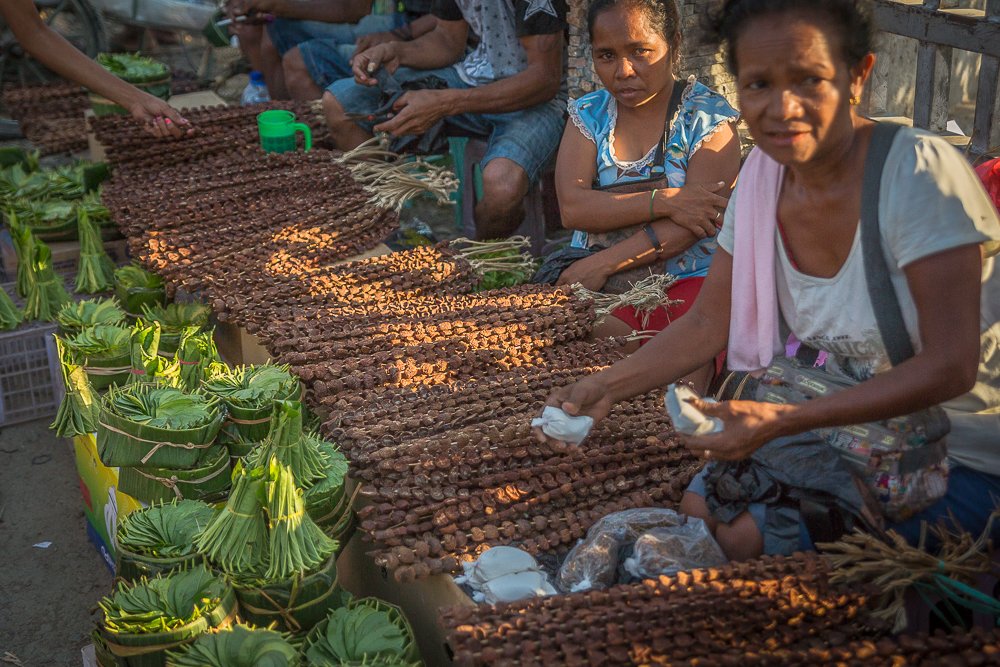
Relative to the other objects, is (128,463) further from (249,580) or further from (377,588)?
(377,588)

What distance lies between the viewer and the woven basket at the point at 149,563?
7.36ft

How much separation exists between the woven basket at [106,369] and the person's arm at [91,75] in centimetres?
168

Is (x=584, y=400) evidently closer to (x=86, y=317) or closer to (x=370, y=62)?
(x=86, y=317)

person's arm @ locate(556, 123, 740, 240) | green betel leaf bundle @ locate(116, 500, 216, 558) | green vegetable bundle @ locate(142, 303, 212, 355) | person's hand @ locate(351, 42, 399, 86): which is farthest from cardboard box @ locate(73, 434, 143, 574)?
person's hand @ locate(351, 42, 399, 86)

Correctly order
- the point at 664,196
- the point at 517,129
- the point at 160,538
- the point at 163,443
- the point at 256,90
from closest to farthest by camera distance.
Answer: the point at 160,538 < the point at 163,443 < the point at 664,196 < the point at 517,129 < the point at 256,90

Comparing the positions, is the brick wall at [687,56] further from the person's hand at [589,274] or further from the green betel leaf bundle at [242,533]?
the green betel leaf bundle at [242,533]

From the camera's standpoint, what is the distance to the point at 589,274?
3.41 m

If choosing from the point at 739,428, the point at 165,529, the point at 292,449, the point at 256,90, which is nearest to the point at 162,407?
the point at 165,529

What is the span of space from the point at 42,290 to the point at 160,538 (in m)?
1.80

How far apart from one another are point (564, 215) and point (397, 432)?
1.23m

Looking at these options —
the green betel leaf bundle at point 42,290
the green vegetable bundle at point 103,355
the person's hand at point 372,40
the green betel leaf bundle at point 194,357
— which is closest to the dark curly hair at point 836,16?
the green betel leaf bundle at point 194,357

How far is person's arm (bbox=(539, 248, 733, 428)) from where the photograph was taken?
2238 millimetres

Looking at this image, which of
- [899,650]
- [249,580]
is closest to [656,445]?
[899,650]

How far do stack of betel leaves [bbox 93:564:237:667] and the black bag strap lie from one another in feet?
4.67
